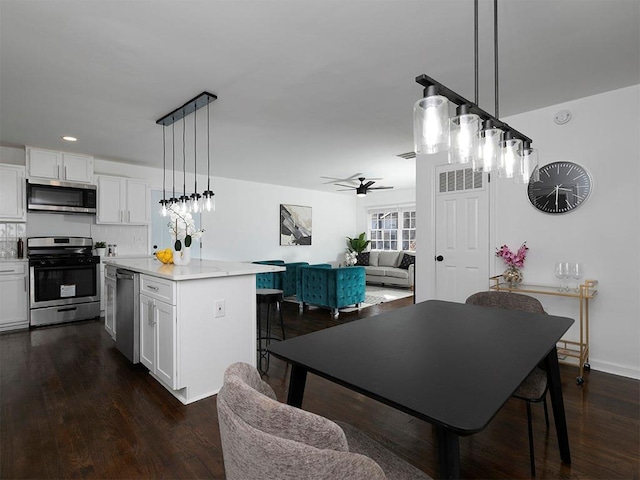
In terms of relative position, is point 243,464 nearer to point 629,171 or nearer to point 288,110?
point 288,110

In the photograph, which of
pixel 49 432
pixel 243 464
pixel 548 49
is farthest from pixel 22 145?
pixel 548 49

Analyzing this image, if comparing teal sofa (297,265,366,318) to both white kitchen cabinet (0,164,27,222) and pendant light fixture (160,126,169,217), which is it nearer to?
pendant light fixture (160,126,169,217)

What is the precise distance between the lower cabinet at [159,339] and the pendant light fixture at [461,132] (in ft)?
6.56

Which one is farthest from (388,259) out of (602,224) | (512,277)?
(602,224)

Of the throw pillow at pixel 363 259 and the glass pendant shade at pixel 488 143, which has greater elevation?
the glass pendant shade at pixel 488 143

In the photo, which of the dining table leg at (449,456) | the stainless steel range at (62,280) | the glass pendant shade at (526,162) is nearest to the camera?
the dining table leg at (449,456)

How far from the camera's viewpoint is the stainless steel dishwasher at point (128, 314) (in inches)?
118

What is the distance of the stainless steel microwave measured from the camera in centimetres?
460

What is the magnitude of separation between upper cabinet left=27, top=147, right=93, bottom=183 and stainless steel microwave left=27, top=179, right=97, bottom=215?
0.28ft

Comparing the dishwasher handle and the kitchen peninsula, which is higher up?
the dishwasher handle

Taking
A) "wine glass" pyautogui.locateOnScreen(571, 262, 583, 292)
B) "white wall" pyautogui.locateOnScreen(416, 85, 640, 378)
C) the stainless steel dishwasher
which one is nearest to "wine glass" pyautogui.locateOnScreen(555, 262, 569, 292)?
"wine glass" pyautogui.locateOnScreen(571, 262, 583, 292)

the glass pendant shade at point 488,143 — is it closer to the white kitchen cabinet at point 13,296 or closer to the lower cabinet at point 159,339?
the lower cabinet at point 159,339

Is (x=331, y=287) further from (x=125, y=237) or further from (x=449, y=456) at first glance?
(x=449, y=456)

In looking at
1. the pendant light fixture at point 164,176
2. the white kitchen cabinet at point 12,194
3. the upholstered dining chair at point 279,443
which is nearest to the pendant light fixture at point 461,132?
the upholstered dining chair at point 279,443
